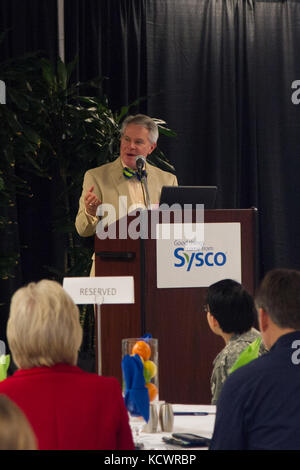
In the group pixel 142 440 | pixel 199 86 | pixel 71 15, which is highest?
pixel 71 15

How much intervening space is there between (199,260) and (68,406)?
144cm

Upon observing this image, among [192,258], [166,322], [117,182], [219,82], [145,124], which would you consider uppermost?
[219,82]

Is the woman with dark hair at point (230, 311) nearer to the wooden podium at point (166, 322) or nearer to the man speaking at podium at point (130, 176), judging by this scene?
the wooden podium at point (166, 322)

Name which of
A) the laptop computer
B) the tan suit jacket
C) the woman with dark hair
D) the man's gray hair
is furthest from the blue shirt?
the man's gray hair

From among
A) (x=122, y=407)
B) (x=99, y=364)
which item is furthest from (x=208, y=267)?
(x=122, y=407)

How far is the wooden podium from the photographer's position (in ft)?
9.52

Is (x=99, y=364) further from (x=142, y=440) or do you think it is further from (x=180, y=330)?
(x=142, y=440)

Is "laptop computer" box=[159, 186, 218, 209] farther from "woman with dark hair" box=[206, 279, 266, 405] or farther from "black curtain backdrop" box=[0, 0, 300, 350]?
"black curtain backdrop" box=[0, 0, 300, 350]

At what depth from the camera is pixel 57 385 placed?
5.18ft

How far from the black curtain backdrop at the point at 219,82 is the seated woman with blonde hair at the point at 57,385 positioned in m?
4.12

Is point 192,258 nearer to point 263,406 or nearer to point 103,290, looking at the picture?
point 103,290

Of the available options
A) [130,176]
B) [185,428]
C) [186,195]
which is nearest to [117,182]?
[130,176]

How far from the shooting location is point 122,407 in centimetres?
164

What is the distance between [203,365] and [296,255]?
3271 millimetres
